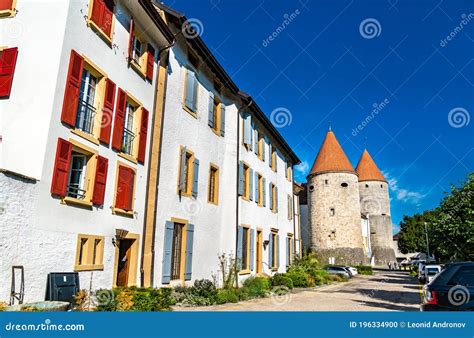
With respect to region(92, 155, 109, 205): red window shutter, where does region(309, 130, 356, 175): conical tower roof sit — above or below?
above

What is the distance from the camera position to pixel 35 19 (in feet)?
28.0

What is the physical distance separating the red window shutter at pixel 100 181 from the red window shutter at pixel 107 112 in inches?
22.5

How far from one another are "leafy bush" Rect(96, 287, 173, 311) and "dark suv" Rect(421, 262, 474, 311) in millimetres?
6248

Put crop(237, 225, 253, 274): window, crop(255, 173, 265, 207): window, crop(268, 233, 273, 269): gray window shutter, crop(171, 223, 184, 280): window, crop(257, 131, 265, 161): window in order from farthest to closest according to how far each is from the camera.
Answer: crop(257, 131, 265, 161): window < crop(268, 233, 273, 269): gray window shutter < crop(255, 173, 265, 207): window < crop(237, 225, 253, 274): window < crop(171, 223, 184, 280): window

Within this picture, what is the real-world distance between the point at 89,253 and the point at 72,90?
3.92 meters

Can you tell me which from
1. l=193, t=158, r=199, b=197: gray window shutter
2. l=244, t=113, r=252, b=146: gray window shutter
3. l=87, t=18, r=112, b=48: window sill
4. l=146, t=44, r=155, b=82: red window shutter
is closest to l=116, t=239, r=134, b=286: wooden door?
l=193, t=158, r=199, b=197: gray window shutter

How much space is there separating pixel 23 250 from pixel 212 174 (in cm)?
940

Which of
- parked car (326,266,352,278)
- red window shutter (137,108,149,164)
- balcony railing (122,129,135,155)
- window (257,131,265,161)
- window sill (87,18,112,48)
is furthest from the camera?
parked car (326,266,352,278)

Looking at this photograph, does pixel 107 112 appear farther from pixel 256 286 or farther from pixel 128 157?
pixel 256 286

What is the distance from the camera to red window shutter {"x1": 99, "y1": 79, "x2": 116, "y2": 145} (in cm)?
955

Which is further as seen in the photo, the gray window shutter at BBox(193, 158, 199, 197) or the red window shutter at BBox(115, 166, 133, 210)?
the gray window shutter at BBox(193, 158, 199, 197)

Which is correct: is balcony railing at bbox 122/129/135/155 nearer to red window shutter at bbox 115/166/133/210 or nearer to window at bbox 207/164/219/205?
Answer: red window shutter at bbox 115/166/133/210

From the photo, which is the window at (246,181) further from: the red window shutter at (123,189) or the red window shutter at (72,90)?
the red window shutter at (72,90)

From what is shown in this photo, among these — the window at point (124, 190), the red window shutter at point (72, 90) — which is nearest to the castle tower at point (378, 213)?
the window at point (124, 190)
